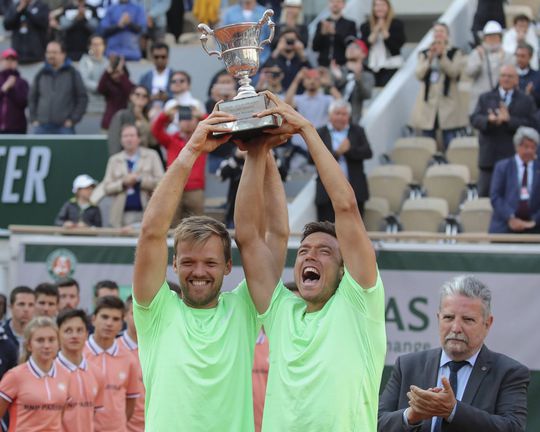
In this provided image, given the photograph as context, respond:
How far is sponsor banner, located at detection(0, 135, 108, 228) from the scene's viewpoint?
16562 millimetres


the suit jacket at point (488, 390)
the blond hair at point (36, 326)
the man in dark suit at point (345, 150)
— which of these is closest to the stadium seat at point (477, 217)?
the man in dark suit at point (345, 150)

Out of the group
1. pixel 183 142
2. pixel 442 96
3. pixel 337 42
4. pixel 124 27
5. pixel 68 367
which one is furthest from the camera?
pixel 124 27

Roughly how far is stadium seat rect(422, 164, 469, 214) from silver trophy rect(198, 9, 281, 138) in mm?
8523

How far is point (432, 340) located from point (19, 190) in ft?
22.8

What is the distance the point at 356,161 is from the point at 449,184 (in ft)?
4.50

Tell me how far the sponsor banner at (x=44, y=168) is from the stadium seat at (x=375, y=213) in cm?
356

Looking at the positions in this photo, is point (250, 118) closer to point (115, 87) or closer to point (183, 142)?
point (183, 142)

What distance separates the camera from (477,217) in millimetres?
13938

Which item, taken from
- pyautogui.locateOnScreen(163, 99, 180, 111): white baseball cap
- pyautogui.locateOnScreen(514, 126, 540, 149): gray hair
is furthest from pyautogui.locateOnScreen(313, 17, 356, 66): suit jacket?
pyautogui.locateOnScreen(514, 126, 540, 149): gray hair

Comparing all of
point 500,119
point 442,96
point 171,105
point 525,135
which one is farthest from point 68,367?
point 442,96

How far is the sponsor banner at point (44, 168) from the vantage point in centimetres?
1656

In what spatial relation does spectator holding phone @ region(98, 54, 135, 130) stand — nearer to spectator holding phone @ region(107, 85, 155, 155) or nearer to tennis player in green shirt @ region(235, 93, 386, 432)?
spectator holding phone @ region(107, 85, 155, 155)

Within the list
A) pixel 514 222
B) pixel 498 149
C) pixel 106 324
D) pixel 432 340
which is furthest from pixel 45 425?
pixel 498 149

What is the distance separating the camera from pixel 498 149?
1412 centimetres
